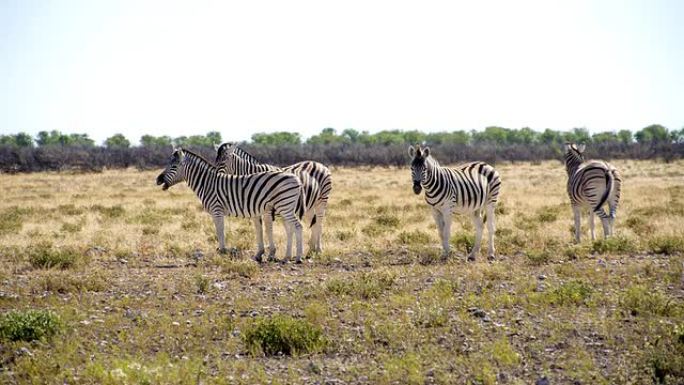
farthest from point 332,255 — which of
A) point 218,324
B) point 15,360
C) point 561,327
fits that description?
point 15,360

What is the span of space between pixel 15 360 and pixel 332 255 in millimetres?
7394

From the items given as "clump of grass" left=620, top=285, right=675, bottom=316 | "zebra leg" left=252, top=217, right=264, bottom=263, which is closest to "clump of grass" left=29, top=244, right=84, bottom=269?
"zebra leg" left=252, top=217, right=264, bottom=263

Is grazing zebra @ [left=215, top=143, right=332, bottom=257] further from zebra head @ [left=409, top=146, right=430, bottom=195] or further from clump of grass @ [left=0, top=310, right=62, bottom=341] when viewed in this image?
clump of grass @ [left=0, top=310, right=62, bottom=341]

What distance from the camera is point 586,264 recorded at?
1339cm

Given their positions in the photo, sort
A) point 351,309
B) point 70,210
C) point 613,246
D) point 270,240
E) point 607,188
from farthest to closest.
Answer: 1. point 70,210
2. point 607,188
3. point 270,240
4. point 613,246
5. point 351,309

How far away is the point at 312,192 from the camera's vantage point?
15.8m

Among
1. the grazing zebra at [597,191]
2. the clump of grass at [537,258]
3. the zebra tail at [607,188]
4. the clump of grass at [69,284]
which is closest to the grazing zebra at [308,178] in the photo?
the clump of grass at [69,284]

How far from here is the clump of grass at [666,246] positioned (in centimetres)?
1451

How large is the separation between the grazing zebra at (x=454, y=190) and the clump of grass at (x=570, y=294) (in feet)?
12.7

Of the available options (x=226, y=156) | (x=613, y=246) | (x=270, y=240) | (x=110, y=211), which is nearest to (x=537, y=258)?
(x=613, y=246)

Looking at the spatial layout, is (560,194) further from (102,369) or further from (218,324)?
(102,369)

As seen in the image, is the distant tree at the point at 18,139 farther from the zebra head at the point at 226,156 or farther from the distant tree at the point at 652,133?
the zebra head at the point at 226,156

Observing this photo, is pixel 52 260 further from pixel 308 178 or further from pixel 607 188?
pixel 607 188

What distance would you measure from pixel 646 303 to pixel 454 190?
5568mm
